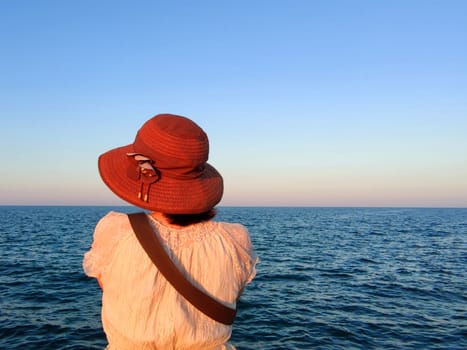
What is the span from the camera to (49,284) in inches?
535

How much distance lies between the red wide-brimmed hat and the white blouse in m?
0.11

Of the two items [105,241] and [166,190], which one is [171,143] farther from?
[105,241]

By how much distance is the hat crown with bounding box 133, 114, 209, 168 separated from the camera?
67.0 inches

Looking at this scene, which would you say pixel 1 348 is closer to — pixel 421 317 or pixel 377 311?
pixel 377 311

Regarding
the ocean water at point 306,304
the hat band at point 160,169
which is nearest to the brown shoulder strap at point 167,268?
the hat band at point 160,169

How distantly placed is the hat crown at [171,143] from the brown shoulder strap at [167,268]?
0.94 feet

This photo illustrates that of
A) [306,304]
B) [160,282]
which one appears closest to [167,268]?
[160,282]

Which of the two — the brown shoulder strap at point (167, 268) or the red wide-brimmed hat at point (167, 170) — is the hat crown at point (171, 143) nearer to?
the red wide-brimmed hat at point (167, 170)

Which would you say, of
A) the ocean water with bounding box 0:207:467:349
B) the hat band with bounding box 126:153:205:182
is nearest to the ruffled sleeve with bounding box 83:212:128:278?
the hat band with bounding box 126:153:205:182

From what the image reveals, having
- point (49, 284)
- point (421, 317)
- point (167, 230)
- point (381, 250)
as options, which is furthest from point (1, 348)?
point (381, 250)

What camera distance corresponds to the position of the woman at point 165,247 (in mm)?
1660

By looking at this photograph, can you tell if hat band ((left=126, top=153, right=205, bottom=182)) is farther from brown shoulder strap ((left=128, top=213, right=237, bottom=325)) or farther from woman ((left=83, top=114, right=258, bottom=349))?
brown shoulder strap ((left=128, top=213, right=237, bottom=325))

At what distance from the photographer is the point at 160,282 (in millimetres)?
1650

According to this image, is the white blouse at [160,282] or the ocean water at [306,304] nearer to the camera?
the white blouse at [160,282]
